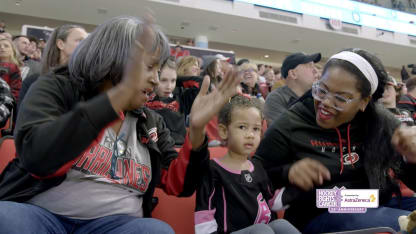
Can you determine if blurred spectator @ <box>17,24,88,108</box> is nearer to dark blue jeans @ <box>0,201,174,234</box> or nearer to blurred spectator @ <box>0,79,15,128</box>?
blurred spectator @ <box>0,79,15,128</box>

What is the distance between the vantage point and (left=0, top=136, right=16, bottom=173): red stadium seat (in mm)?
1268

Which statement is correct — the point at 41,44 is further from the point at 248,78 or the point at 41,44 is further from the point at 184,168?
the point at 184,168

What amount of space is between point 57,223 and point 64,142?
12.9 inches

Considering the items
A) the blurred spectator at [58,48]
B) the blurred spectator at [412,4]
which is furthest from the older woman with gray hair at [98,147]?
the blurred spectator at [412,4]

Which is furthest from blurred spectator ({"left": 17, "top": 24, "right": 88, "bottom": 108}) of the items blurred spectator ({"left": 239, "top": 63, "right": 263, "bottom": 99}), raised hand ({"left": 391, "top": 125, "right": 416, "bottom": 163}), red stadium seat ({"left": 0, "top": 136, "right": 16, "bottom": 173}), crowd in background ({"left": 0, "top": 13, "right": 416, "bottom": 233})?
blurred spectator ({"left": 239, "top": 63, "right": 263, "bottom": 99})

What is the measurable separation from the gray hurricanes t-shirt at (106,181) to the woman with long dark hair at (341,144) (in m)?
0.56

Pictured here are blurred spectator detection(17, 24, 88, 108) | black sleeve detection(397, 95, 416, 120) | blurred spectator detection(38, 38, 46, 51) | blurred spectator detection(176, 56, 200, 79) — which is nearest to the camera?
blurred spectator detection(17, 24, 88, 108)

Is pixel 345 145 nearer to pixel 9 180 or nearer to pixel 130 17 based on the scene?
pixel 130 17

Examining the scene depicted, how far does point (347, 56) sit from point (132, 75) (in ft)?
3.19

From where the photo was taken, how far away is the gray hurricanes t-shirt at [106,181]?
895 millimetres

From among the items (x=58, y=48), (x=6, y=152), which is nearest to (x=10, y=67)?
(x=58, y=48)

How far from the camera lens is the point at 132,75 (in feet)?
2.11

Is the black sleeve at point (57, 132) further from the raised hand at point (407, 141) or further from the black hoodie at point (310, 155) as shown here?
the raised hand at point (407, 141)

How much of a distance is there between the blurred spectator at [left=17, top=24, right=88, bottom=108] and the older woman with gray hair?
1.05 meters
